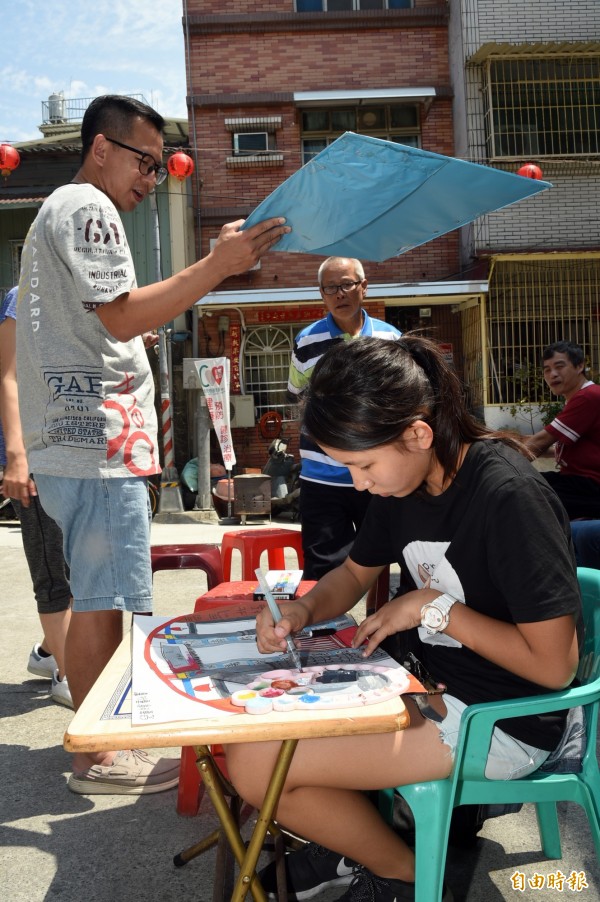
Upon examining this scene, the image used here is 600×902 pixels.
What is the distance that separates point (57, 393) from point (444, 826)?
66.5 inches

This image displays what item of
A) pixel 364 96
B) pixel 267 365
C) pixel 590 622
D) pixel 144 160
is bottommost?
pixel 590 622

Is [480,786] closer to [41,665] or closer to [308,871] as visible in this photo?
[308,871]

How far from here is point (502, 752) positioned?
1.77 meters

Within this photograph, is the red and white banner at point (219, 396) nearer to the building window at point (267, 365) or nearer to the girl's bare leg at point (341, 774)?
the building window at point (267, 365)

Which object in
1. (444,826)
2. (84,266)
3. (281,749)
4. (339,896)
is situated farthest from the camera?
(84,266)

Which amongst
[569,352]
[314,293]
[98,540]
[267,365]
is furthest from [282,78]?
[98,540]

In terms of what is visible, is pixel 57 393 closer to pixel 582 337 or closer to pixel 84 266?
pixel 84 266

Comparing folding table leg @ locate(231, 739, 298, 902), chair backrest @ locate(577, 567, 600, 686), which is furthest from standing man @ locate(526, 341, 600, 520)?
folding table leg @ locate(231, 739, 298, 902)

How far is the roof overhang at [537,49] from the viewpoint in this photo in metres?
12.7

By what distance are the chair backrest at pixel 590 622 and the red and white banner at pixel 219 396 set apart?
8.99 m

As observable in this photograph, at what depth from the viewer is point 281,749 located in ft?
5.21

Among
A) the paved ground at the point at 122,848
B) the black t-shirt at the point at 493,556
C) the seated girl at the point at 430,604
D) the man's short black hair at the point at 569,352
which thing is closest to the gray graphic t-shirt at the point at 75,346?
the seated girl at the point at 430,604

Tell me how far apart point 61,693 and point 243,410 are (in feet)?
31.7

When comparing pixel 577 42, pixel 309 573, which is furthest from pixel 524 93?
pixel 309 573
